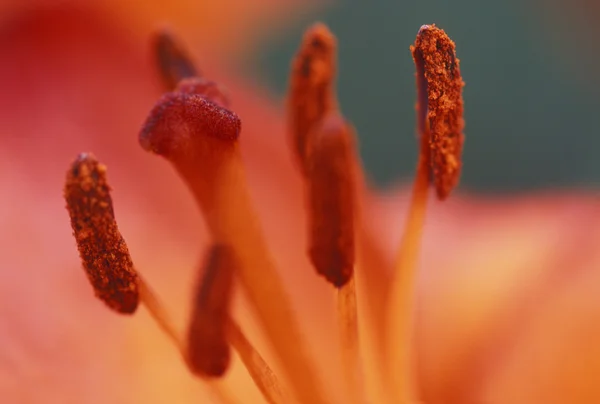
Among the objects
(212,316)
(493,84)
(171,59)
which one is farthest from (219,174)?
(493,84)

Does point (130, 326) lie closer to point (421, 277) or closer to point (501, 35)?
point (421, 277)

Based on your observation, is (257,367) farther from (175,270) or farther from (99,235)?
(175,270)

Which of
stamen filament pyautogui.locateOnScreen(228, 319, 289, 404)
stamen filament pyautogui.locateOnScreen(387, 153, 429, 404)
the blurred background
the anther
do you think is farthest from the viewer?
the blurred background

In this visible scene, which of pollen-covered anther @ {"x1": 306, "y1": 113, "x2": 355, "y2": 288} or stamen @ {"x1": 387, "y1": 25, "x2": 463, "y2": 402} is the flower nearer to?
stamen @ {"x1": 387, "y1": 25, "x2": 463, "y2": 402}

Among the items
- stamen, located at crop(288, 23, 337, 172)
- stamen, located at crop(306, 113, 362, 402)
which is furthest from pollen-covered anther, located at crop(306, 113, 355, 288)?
stamen, located at crop(288, 23, 337, 172)

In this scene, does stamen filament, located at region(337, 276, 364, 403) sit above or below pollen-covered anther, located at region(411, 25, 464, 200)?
below

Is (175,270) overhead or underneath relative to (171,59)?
underneath

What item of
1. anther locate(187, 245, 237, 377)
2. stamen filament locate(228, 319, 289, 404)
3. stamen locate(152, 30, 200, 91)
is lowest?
stamen filament locate(228, 319, 289, 404)

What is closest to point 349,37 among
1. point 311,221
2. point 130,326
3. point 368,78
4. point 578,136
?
point 368,78
